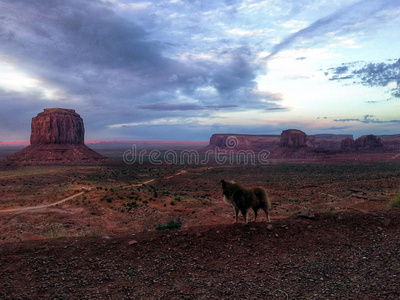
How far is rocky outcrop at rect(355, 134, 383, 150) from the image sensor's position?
135875 millimetres

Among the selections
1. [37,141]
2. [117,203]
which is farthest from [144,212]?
[37,141]

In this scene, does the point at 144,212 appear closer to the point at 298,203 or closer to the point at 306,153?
the point at 298,203

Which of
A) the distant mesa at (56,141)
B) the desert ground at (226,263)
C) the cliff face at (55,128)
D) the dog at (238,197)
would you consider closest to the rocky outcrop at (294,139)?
the distant mesa at (56,141)

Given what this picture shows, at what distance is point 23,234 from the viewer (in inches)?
637

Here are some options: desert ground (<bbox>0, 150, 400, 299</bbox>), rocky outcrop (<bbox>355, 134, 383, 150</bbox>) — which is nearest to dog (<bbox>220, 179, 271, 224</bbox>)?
desert ground (<bbox>0, 150, 400, 299</bbox>)

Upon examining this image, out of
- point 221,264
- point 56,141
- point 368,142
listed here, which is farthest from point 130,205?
point 368,142

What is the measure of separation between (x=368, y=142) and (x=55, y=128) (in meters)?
A: 156

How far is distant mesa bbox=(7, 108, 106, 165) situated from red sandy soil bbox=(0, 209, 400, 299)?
85615mm

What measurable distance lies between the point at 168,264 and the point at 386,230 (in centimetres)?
697

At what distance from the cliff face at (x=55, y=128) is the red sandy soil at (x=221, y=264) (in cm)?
10339

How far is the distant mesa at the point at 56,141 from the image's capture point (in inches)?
3366

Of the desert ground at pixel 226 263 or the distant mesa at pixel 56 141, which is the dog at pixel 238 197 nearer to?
the desert ground at pixel 226 263

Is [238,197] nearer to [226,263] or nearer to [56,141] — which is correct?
[226,263]

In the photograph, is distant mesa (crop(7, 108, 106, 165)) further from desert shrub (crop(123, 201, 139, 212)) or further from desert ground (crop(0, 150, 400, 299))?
desert ground (crop(0, 150, 400, 299))
